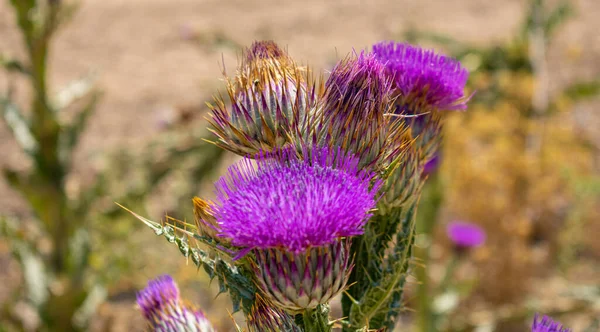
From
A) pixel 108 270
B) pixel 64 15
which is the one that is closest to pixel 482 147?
pixel 108 270

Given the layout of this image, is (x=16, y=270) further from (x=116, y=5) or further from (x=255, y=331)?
(x=116, y=5)

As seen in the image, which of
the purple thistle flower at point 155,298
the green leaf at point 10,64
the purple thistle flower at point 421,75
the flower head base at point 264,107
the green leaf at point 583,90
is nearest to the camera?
the flower head base at point 264,107

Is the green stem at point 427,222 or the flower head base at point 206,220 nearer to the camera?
the flower head base at point 206,220

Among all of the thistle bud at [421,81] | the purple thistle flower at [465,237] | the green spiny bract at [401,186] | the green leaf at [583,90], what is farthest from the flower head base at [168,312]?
the green leaf at [583,90]

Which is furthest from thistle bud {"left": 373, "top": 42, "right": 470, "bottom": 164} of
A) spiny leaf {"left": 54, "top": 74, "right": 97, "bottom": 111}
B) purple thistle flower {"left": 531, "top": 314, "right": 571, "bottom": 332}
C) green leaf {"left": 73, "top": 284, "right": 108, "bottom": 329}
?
green leaf {"left": 73, "top": 284, "right": 108, "bottom": 329}

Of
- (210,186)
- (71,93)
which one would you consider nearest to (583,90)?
(210,186)

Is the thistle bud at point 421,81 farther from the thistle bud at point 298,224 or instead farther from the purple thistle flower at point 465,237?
the purple thistle flower at point 465,237

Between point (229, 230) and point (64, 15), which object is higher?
point (64, 15)
